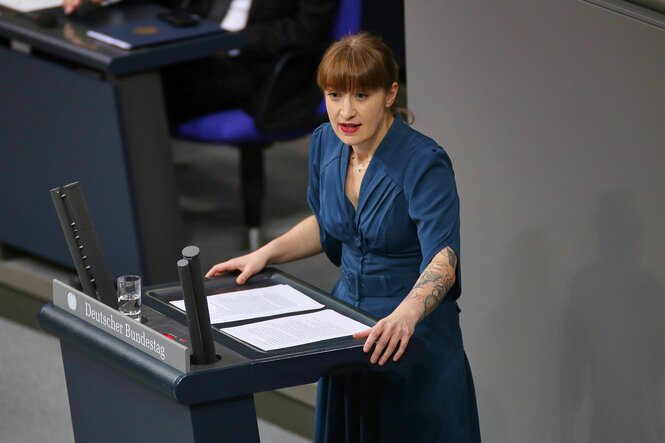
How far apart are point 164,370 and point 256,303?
441 mm

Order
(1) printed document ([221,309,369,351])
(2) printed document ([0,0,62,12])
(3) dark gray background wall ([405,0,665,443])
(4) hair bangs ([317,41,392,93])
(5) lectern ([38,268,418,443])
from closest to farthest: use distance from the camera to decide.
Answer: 1. (5) lectern ([38,268,418,443])
2. (1) printed document ([221,309,369,351])
3. (4) hair bangs ([317,41,392,93])
4. (3) dark gray background wall ([405,0,665,443])
5. (2) printed document ([0,0,62,12])

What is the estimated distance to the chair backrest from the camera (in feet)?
17.9

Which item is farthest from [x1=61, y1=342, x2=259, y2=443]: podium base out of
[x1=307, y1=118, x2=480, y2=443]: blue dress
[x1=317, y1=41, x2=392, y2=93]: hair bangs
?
[x1=317, y1=41, x2=392, y2=93]: hair bangs

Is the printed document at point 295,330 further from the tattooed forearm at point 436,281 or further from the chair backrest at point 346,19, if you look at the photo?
the chair backrest at point 346,19

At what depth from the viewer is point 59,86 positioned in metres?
5.30

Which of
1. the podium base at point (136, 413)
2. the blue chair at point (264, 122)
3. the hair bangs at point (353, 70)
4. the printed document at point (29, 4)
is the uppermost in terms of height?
the hair bangs at point (353, 70)

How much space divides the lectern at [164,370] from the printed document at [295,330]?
0.03 metres

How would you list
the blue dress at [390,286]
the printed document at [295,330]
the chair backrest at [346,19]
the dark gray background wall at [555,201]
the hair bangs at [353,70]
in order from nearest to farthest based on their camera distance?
the printed document at [295,330] → the hair bangs at [353,70] → the blue dress at [390,286] → the dark gray background wall at [555,201] → the chair backrest at [346,19]

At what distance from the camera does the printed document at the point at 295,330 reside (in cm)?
281

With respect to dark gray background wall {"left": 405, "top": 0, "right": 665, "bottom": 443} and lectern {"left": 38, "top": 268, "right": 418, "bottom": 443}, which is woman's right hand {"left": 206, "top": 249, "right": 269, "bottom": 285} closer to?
lectern {"left": 38, "top": 268, "right": 418, "bottom": 443}

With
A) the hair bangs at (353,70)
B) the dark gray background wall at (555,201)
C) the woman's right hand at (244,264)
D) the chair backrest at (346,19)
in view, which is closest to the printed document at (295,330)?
the woman's right hand at (244,264)

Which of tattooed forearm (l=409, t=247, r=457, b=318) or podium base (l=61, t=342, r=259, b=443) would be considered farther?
tattooed forearm (l=409, t=247, r=457, b=318)

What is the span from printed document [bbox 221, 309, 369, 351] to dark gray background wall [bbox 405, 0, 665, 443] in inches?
38.8

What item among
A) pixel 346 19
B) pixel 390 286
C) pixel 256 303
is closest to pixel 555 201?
pixel 390 286
